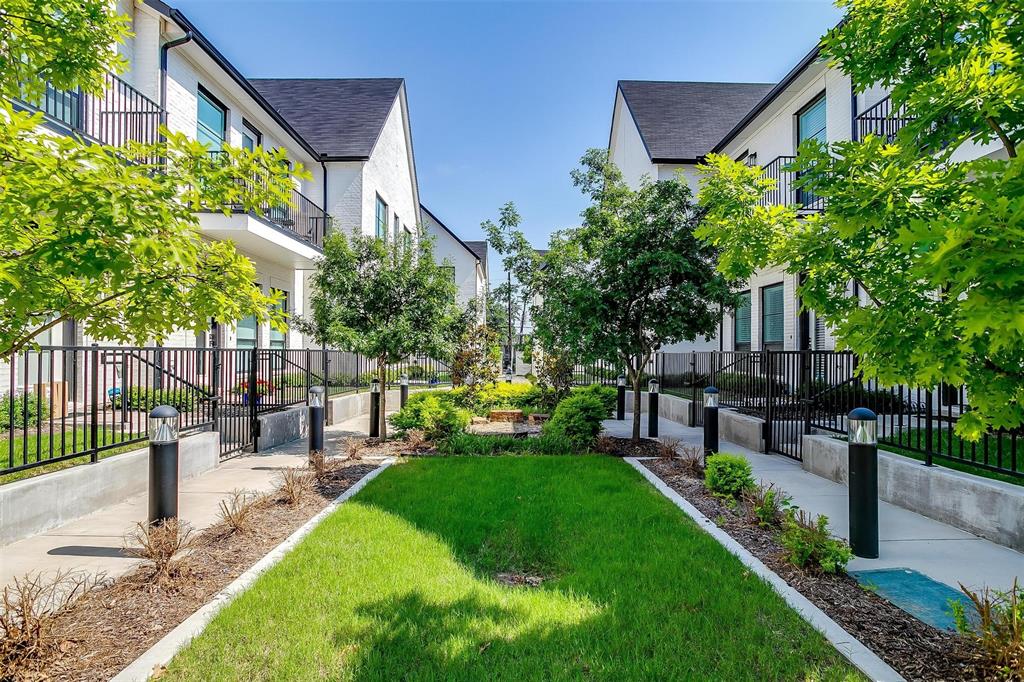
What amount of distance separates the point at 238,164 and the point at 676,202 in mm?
7016

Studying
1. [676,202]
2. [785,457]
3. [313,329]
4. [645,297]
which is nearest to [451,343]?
[313,329]

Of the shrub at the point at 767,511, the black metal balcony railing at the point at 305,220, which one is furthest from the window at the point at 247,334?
the shrub at the point at 767,511

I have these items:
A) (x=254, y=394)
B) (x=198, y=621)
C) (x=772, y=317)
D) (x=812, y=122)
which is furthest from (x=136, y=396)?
(x=812, y=122)

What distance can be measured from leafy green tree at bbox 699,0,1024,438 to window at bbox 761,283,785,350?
1256 cm

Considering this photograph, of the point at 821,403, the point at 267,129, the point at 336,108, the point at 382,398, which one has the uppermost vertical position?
the point at 336,108

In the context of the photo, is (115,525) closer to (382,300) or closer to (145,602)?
(145,602)

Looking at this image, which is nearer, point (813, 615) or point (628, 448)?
point (813, 615)

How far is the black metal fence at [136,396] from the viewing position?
564cm

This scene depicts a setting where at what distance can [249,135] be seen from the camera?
14875 millimetres

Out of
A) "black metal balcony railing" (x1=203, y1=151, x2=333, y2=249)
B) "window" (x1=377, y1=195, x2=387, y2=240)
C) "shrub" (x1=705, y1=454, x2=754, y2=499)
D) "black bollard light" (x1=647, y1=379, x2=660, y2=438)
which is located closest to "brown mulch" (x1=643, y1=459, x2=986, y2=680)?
"shrub" (x1=705, y1=454, x2=754, y2=499)

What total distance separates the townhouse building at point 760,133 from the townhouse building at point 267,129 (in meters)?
9.84

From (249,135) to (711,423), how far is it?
48.2ft

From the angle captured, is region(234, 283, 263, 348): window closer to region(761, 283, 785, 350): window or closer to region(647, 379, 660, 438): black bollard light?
region(647, 379, 660, 438): black bollard light

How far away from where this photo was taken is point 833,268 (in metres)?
3.48
